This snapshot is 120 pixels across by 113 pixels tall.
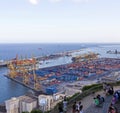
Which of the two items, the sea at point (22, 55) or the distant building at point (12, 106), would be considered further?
the sea at point (22, 55)

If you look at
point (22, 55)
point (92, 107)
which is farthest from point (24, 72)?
point (22, 55)

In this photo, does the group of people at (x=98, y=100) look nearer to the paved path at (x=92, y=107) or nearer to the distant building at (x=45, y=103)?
the paved path at (x=92, y=107)

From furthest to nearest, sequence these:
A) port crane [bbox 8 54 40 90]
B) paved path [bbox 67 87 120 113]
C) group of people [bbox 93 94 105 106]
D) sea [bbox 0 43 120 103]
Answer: port crane [bbox 8 54 40 90] → sea [bbox 0 43 120 103] → group of people [bbox 93 94 105 106] → paved path [bbox 67 87 120 113]

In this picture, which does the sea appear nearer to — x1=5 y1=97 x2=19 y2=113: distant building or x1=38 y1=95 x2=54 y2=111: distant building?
x1=5 y1=97 x2=19 y2=113: distant building

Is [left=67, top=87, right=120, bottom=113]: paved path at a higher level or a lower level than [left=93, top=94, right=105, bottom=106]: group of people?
lower

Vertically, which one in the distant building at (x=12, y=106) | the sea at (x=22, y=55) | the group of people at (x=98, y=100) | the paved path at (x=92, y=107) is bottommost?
the sea at (x=22, y=55)

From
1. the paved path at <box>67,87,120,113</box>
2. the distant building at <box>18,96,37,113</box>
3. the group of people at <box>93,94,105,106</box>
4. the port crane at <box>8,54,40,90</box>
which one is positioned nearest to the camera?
the paved path at <box>67,87,120,113</box>

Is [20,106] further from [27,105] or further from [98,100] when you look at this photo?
[98,100]

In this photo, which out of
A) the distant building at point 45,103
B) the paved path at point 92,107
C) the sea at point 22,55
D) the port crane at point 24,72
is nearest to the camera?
the paved path at point 92,107

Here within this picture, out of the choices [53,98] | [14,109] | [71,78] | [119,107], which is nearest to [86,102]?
[119,107]

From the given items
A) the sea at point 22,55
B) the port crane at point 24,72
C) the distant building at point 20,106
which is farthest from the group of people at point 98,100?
the port crane at point 24,72

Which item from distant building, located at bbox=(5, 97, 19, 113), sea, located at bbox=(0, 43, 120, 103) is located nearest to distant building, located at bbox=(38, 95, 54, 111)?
distant building, located at bbox=(5, 97, 19, 113)
